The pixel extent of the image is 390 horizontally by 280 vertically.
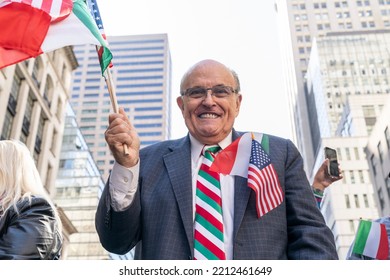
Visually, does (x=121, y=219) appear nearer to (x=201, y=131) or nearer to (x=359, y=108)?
(x=201, y=131)

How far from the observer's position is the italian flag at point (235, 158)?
10.7 feet

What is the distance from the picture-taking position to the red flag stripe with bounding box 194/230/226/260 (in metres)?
2.98

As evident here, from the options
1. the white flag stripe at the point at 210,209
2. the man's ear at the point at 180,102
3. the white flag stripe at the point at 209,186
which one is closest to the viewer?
the white flag stripe at the point at 210,209

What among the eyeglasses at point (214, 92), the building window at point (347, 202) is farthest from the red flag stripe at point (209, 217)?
the building window at point (347, 202)

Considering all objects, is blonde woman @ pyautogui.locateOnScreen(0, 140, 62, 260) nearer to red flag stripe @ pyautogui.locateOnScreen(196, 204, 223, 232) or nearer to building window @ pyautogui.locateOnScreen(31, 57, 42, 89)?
red flag stripe @ pyautogui.locateOnScreen(196, 204, 223, 232)

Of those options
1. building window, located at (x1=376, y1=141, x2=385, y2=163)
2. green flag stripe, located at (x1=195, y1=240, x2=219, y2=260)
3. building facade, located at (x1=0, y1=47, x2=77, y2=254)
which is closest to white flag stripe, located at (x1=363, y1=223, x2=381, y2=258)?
green flag stripe, located at (x1=195, y1=240, x2=219, y2=260)

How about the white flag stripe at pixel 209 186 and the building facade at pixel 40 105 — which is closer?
the white flag stripe at pixel 209 186

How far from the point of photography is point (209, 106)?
347 centimetres

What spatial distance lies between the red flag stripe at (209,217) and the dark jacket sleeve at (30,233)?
91cm

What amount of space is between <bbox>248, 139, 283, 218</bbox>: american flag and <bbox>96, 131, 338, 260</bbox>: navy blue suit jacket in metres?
0.06

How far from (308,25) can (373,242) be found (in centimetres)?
12613

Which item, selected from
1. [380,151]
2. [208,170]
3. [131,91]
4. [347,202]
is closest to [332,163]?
[208,170]

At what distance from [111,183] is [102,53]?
0.82 metres

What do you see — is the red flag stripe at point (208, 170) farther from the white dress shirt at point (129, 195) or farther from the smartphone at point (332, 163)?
the smartphone at point (332, 163)
